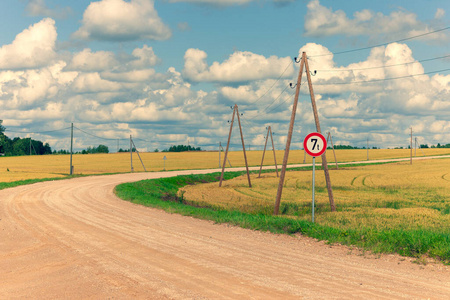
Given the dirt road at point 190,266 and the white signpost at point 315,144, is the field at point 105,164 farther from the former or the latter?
the white signpost at point 315,144

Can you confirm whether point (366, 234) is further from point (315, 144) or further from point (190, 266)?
point (190, 266)

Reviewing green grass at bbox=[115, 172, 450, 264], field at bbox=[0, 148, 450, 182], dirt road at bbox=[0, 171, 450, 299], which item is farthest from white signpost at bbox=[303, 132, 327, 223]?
field at bbox=[0, 148, 450, 182]

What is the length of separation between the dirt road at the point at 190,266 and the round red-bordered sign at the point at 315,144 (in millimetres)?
3853

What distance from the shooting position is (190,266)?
885 centimetres

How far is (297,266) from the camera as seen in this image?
8844mm

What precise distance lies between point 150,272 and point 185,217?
26.0 ft

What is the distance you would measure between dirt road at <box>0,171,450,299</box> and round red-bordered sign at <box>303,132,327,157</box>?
3853mm

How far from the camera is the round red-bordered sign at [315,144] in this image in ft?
48.1

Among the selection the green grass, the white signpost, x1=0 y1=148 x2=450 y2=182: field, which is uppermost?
the white signpost

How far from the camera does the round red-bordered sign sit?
48.1 feet

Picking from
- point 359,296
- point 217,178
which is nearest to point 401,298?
point 359,296

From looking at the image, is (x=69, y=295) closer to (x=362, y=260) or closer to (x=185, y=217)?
(x=362, y=260)

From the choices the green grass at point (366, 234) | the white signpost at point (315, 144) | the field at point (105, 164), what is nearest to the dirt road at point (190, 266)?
the green grass at point (366, 234)

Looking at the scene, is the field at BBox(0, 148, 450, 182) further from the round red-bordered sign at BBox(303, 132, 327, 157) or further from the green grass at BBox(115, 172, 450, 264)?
the round red-bordered sign at BBox(303, 132, 327, 157)
